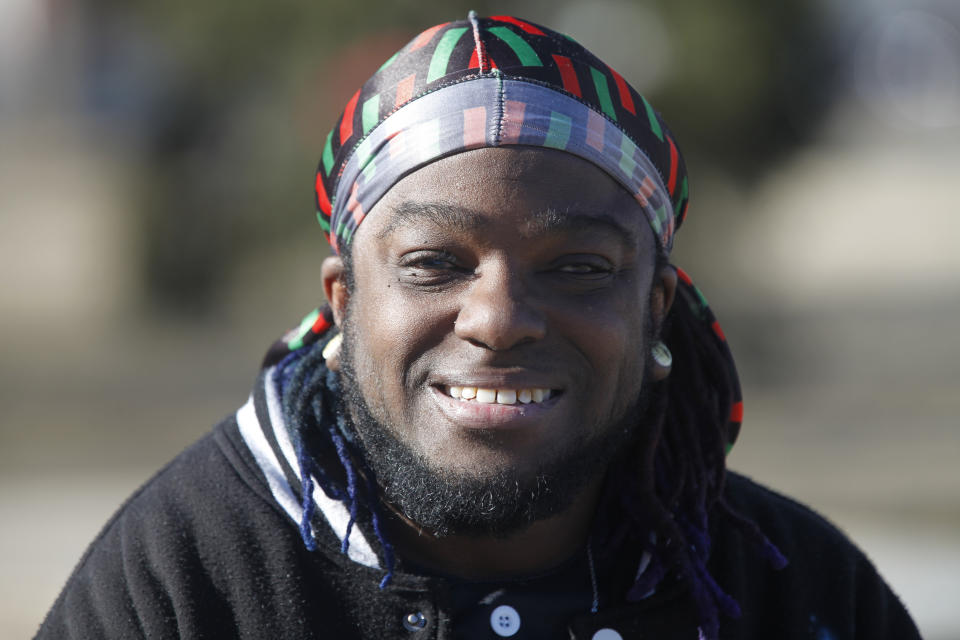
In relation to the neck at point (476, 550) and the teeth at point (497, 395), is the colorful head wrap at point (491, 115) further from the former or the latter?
the neck at point (476, 550)

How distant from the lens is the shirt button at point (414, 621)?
2.39 metres

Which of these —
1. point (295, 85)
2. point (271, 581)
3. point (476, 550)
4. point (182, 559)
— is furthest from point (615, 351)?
point (295, 85)

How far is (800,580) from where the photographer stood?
2.68 m

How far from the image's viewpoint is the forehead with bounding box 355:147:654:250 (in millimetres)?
2318

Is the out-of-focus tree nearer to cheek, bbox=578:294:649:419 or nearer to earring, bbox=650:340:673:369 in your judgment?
earring, bbox=650:340:673:369

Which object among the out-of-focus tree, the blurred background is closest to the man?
the blurred background

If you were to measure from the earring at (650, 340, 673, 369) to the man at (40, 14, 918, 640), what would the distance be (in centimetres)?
1

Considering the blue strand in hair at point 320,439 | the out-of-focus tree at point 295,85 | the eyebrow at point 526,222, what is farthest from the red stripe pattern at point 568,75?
the out-of-focus tree at point 295,85

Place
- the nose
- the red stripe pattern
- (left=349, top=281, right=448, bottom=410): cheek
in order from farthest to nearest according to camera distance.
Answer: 1. the red stripe pattern
2. (left=349, top=281, right=448, bottom=410): cheek
3. the nose

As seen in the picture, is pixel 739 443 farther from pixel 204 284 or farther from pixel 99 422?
pixel 204 284

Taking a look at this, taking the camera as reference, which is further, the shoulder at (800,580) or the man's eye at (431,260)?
the shoulder at (800,580)

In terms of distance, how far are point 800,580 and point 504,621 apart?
0.74 m

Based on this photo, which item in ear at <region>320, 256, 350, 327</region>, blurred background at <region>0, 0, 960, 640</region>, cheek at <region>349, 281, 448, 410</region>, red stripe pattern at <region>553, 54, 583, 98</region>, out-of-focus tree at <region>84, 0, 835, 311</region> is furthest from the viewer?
out-of-focus tree at <region>84, 0, 835, 311</region>

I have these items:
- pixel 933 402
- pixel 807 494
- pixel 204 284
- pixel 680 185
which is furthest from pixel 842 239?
pixel 680 185
